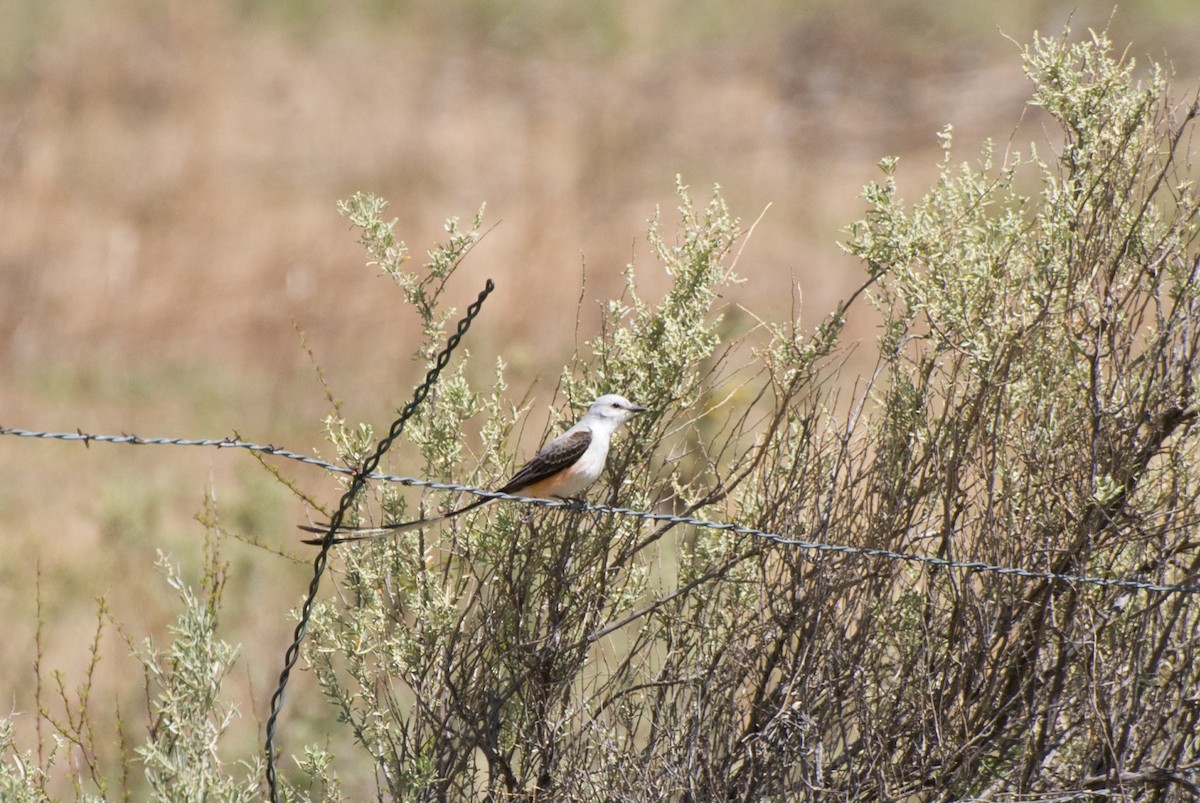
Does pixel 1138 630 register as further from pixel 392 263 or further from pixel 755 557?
pixel 392 263

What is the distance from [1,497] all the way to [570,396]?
8.99 m

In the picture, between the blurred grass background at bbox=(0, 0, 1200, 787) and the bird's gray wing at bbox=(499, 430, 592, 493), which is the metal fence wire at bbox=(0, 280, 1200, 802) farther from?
the blurred grass background at bbox=(0, 0, 1200, 787)

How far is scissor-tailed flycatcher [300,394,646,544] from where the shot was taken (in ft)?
15.0

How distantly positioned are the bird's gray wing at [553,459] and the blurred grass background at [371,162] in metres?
7.63

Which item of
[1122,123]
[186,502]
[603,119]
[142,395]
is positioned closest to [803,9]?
[603,119]

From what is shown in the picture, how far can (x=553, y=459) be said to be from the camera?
184 inches

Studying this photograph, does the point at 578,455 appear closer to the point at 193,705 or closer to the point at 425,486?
the point at 425,486

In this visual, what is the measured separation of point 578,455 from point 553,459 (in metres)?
0.10

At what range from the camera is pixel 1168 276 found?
4535mm

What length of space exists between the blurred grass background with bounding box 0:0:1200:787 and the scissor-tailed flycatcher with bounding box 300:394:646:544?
25.1 feet

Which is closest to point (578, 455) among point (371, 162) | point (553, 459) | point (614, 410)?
point (553, 459)

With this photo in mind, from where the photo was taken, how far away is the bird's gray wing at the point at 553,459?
4617 millimetres

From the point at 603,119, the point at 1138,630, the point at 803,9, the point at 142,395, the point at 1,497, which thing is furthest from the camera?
the point at 803,9

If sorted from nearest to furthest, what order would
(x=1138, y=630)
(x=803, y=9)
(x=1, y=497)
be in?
(x=1138, y=630), (x=1, y=497), (x=803, y=9)
